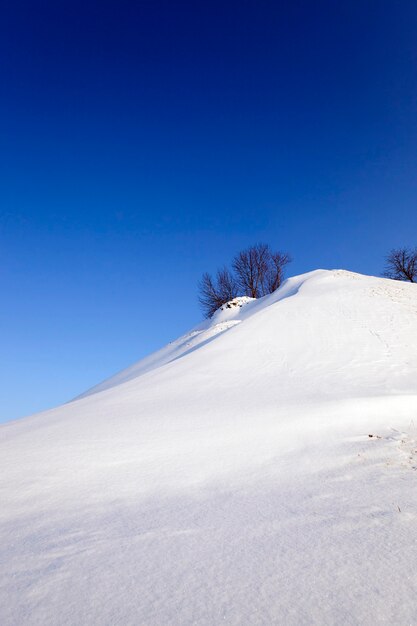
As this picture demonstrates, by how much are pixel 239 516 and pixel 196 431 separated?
2164mm

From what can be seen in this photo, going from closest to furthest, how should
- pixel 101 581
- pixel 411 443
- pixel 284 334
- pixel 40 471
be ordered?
pixel 101 581
pixel 40 471
pixel 411 443
pixel 284 334

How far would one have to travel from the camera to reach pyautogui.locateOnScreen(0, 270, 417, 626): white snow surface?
1970 millimetres

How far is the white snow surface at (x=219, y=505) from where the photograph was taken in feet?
6.46

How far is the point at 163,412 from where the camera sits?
19.8 feet

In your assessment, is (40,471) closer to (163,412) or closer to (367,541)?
(163,412)

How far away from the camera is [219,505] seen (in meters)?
3.27

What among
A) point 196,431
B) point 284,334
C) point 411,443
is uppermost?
point 284,334

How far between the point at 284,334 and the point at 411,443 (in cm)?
659

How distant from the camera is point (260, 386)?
7.57m

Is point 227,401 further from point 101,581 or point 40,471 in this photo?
point 101,581

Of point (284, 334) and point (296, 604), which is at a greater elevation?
point (284, 334)

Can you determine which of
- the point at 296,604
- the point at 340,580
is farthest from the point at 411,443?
the point at 296,604

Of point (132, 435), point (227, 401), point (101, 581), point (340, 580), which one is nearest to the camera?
point (340, 580)

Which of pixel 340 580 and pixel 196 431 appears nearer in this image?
pixel 340 580
